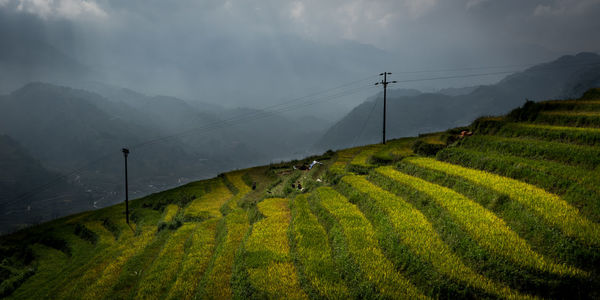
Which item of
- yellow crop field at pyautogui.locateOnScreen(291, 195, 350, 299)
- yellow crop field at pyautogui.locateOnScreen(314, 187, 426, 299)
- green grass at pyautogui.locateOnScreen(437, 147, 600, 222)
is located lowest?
yellow crop field at pyautogui.locateOnScreen(291, 195, 350, 299)

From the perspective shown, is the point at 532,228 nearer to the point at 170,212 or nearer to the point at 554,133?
the point at 554,133

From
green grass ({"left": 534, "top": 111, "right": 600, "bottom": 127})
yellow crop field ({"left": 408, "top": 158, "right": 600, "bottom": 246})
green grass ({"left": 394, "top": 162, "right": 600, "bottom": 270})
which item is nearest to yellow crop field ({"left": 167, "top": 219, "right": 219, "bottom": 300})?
green grass ({"left": 394, "top": 162, "right": 600, "bottom": 270})

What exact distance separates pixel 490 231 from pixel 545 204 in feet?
8.67

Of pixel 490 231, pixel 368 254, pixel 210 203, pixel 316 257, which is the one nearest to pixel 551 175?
pixel 490 231

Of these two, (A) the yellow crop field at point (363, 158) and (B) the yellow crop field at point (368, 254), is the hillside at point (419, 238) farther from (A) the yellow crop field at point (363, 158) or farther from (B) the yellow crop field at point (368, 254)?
(A) the yellow crop field at point (363, 158)

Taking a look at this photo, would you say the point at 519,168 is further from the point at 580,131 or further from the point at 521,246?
the point at 521,246

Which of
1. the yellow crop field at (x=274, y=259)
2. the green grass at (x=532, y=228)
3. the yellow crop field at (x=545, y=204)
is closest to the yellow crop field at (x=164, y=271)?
the yellow crop field at (x=274, y=259)

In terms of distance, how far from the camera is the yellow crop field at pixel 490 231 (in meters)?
6.78

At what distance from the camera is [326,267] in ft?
28.3

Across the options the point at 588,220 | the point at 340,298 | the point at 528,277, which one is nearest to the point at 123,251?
the point at 340,298

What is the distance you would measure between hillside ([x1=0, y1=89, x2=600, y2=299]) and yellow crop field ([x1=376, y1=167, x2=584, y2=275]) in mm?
49

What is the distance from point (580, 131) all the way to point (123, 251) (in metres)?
27.4

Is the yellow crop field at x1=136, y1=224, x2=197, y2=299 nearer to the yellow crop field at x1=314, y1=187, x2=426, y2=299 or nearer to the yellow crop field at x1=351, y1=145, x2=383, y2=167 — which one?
the yellow crop field at x1=314, y1=187, x2=426, y2=299

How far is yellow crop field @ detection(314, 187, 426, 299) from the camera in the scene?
23.1ft
